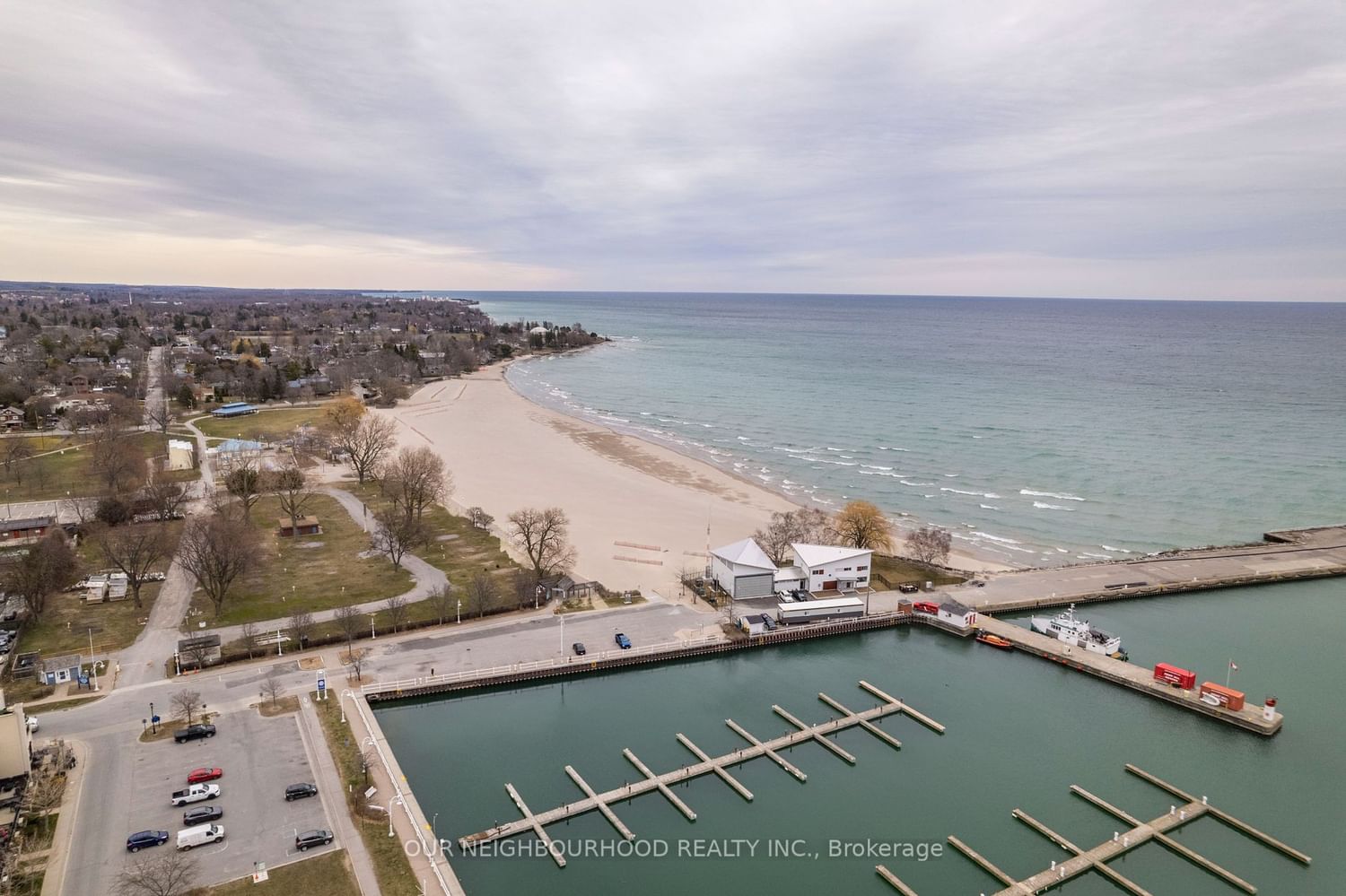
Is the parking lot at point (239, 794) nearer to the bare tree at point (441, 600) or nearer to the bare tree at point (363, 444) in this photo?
Answer: the bare tree at point (441, 600)

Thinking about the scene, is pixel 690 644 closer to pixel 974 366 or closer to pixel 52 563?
pixel 52 563

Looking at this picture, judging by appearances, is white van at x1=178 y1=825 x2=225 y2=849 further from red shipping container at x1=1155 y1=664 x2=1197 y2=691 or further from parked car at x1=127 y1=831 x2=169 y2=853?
red shipping container at x1=1155 y1=664 x2=1197 y2=691

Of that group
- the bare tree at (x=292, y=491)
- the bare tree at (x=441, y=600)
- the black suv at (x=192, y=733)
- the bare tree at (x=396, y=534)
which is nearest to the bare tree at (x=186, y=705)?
the black suv at (x=192, y=733)

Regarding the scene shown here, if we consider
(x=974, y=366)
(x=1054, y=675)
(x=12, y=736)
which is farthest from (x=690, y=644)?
(x=974, y=366)

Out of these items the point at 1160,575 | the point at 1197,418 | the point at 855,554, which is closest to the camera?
the point at 855,554

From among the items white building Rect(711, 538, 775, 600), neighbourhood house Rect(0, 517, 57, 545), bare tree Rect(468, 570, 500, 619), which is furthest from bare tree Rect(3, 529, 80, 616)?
white building Rect(711, 538, 775, 600)

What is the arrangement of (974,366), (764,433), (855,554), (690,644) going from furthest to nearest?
(974,366) < (764,433) < (855,554) < (690,644)

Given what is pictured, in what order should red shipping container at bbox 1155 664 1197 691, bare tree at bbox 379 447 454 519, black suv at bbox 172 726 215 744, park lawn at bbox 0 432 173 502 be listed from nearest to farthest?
1. black suv at bbox 172 726 215 744
2. red shipping container at bbox 1155 664 1197 691
3. bare tree at bbox 379 447 454 519
4. park lawn at bbox 0 432 173 502
